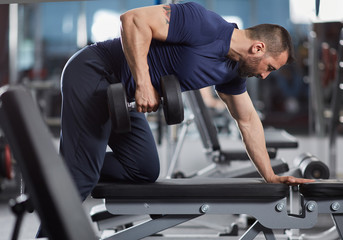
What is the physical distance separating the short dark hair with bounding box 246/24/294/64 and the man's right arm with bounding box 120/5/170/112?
0.97 ft

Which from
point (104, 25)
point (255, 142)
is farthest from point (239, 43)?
point (104, 25)

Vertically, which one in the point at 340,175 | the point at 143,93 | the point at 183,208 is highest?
the point at 143,93

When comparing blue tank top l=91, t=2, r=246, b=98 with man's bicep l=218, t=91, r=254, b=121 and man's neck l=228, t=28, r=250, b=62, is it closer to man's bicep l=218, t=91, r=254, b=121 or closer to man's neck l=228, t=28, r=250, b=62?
man's neck l=228, t=28, r=250, b=62

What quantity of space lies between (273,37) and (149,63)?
0.40m

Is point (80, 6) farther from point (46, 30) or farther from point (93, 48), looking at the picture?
point (93, 48)

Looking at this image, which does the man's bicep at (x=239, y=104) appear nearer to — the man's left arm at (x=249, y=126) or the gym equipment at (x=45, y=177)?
the man's left arm at (x=249, y=126)

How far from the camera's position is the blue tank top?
1.38 metres

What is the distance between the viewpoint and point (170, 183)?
1500 mm

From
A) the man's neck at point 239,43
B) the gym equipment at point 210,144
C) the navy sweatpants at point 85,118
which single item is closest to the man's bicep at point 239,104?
the man's neck at point 239,43

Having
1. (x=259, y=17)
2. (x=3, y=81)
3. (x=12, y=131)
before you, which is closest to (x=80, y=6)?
(x=3, y=81)

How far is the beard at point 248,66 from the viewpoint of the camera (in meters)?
1.48

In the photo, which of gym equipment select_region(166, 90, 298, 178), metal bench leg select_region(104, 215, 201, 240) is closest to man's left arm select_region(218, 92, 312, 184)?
metal bench leg select_region(104, 215, 201, 240)

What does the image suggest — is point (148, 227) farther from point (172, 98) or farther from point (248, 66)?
point (248, 66)

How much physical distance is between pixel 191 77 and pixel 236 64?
6.8 inches
